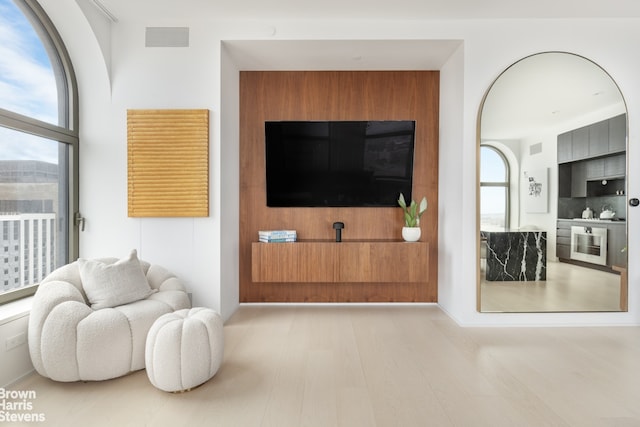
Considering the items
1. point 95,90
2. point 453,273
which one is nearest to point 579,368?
point 453,273

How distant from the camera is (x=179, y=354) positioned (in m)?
2.14

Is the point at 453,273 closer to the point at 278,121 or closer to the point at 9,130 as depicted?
the point at 278,121

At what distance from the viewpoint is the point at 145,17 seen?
130 inches

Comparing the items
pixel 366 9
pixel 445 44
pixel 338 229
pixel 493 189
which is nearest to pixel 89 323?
pixel 338 229

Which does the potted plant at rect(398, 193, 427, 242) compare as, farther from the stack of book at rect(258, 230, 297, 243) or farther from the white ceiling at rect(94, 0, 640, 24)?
the white ceiling at rect(94, 0, 640, 24)

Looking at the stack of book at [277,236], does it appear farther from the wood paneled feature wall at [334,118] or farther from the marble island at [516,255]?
the marble island at [516,255]

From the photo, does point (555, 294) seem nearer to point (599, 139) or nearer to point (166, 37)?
point (599, 139)

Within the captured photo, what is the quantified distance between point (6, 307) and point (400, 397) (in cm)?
268

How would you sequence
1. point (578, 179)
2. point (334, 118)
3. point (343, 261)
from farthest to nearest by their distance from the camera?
1. point (334, 118)
2. point (343, 261)
3. point (578, 179)

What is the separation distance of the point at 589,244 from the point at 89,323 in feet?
13.2

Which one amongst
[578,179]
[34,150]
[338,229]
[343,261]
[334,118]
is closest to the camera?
[34,150]

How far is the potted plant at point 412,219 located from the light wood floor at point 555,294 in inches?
29.7

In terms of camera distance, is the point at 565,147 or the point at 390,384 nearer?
the point at 390,384

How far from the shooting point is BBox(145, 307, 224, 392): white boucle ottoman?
2.13 metres
